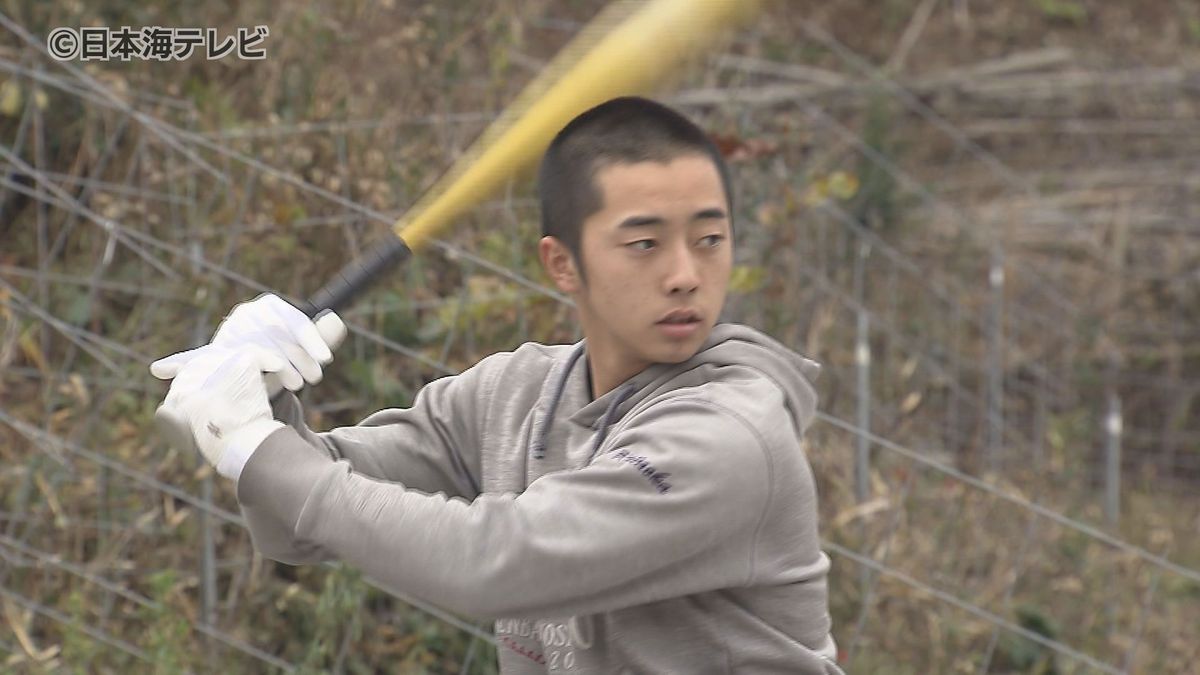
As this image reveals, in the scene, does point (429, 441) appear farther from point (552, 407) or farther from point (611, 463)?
point (611, 463)

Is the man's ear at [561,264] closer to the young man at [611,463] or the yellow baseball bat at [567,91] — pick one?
the young man at [611,463]

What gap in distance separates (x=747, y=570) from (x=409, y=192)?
2356 millimetres

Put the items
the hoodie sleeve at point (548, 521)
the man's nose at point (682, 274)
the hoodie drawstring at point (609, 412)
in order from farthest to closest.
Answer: the hoodie drawstring at point (609, 412), the man's nose at point (682, 274), the hoodie sleeve at point (548, 521)

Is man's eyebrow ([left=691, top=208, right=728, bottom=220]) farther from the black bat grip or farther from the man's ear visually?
the black bat grip

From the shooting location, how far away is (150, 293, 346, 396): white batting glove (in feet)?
6.79

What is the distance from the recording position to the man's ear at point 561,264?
2.17m

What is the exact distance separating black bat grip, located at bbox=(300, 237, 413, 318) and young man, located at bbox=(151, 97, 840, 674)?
14 centimetres

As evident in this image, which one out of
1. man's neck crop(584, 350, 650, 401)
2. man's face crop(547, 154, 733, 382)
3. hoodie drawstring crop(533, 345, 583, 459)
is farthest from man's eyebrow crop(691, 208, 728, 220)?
hoodie drawstring crop(533, 345, 583, 459)

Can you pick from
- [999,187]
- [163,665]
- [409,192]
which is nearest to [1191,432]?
[999,187]

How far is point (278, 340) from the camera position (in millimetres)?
2082

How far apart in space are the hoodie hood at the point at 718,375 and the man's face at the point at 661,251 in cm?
2

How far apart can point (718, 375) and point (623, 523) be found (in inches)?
10.6

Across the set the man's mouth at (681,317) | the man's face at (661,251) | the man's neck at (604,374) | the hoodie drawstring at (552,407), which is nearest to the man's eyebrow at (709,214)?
the man's face at (661,251)

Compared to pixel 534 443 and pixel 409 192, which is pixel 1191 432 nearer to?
pixel 409 192
